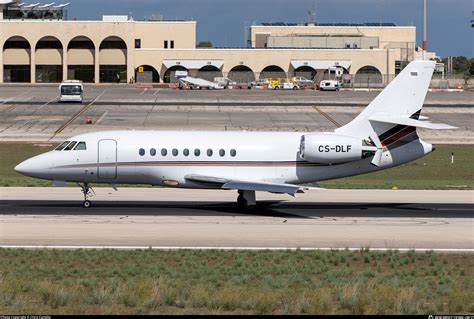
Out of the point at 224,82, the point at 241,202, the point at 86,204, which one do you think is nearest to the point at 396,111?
the point at 241,202

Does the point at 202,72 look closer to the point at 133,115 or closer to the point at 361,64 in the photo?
the point at 361,64

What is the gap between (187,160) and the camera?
116ft

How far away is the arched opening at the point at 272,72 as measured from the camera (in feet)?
485

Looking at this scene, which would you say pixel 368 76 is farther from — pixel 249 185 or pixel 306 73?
pixel 249 185

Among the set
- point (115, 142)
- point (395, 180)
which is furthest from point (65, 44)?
point (115, 142)

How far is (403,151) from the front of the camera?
118 ft

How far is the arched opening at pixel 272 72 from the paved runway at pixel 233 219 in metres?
107

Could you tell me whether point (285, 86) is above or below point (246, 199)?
above

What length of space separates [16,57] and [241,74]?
33232 mm

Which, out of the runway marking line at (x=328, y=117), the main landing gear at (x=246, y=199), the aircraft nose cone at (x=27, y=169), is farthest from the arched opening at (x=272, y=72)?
the aircraft nose cone at (x=27, y=169)

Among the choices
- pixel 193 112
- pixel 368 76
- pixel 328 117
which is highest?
pixel 368 76

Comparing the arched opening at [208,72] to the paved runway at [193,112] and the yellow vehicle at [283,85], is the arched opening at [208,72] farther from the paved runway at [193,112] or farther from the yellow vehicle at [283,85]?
the paved runway at [193,112]

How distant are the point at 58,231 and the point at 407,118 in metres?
13.7

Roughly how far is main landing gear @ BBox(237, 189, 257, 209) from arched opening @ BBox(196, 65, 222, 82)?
11119 cm
